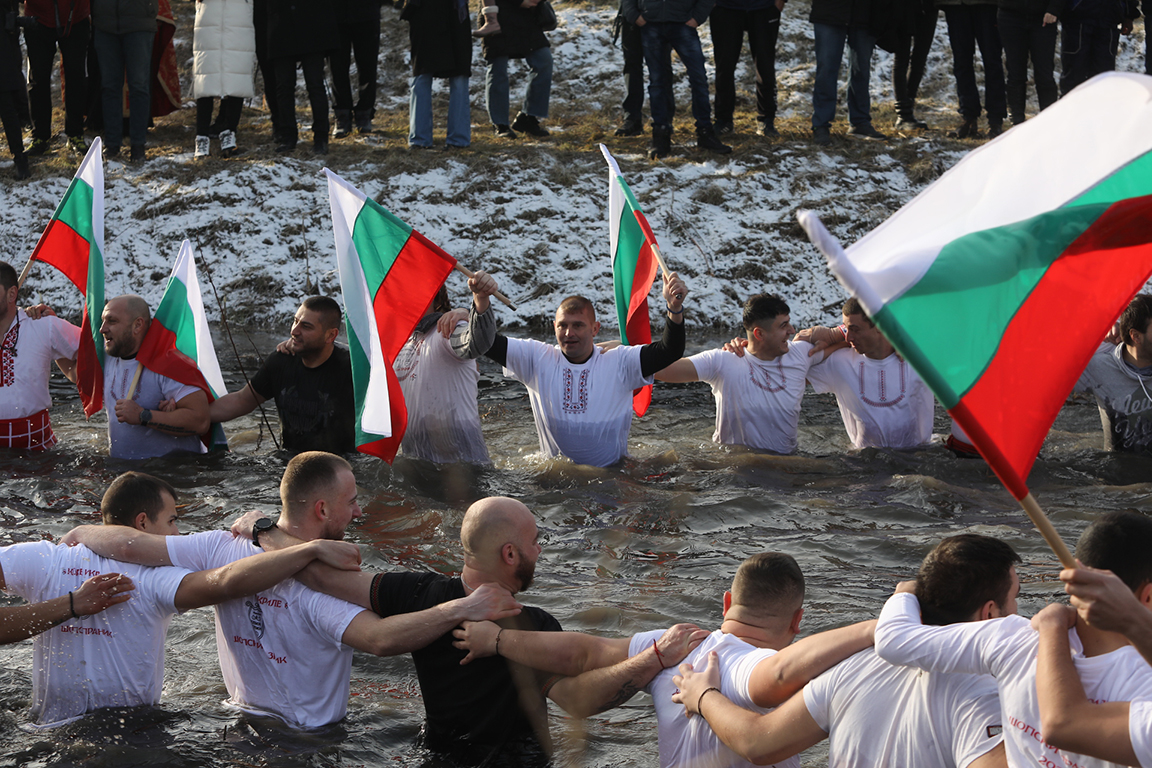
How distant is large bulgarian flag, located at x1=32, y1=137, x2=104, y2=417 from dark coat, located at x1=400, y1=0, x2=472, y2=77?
6787mm

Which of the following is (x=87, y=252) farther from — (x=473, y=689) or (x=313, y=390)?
(x=473, y=689)

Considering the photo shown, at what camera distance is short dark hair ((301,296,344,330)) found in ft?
29.8

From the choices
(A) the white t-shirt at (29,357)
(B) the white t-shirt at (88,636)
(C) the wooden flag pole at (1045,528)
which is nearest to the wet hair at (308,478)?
(B) the white t-shirt at (88,636)

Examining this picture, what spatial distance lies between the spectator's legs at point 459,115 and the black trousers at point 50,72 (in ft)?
16.5

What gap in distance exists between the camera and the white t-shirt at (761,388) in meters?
9.88

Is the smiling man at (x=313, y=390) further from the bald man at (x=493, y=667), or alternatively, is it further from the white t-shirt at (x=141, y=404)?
the bald man at (x=493, y=667)

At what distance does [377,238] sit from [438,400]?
149cm

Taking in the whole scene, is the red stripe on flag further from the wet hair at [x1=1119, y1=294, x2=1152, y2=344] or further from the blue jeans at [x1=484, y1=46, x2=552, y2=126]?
Result: the blue jeans at [x1=484, y1=46, x2=552, y2=126]

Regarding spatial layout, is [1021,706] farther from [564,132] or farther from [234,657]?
[564,132]

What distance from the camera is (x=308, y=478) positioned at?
509 cm

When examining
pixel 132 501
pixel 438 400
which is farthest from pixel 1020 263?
pixel 438 400

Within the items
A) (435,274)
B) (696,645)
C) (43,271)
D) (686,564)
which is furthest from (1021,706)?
(43,271)

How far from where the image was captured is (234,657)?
5320mm

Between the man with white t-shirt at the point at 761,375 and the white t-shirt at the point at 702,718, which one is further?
the man with white t-shirt at the point at 761,375
